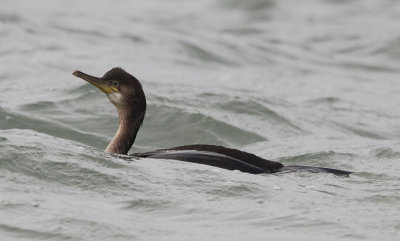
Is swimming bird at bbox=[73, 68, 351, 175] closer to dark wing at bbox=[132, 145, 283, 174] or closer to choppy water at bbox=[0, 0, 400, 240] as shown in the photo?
dark wing at bbox=[132, 145, 283, 174]

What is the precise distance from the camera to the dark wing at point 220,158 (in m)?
8.73

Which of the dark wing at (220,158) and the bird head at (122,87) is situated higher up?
the bird head at (122,87)

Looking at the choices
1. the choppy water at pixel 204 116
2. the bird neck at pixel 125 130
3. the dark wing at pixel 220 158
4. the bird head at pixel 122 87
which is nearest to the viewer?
the choppy water at pixel 204 116

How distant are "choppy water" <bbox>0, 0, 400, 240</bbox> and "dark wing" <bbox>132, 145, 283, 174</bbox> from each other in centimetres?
8

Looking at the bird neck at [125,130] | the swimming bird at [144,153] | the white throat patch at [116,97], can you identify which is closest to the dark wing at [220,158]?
the swimming bird at [144,153]

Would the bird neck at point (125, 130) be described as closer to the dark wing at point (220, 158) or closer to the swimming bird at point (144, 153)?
the swimming bird at point (144, 153)

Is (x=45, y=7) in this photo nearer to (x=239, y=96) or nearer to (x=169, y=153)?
(x=239, y=96)

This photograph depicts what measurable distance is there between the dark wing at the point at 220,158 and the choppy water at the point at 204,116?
84mm

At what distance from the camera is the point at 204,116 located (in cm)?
1252

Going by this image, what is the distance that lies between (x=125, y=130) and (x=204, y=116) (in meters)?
2.97

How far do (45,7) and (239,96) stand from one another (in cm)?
888

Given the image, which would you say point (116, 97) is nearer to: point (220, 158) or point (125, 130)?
point (125, 130)

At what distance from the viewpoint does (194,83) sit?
14758 mm

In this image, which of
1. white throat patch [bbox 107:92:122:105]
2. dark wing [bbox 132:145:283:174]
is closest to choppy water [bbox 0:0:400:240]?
dark wing [bbox 132:145:283:174]
